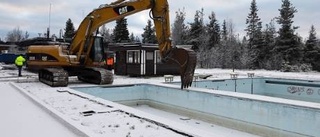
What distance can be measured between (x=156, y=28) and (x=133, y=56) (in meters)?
8.59

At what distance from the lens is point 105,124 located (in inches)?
246

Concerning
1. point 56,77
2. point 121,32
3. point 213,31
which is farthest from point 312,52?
point 56,77

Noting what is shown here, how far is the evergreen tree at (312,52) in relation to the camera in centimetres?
3241

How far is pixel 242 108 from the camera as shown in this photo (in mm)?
9570

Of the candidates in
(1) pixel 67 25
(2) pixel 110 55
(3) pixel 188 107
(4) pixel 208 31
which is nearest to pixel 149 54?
(2) pixel 110 55

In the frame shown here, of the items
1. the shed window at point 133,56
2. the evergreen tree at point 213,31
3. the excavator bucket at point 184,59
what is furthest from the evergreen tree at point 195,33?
the excavator bucket at point 184,59

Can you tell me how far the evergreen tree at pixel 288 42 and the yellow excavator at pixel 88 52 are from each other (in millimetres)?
23335

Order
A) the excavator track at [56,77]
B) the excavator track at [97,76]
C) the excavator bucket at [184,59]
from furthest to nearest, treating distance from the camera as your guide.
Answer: the excavator track at [97,76], the excavator track at [56,77], the excavator bucket at [184,59]

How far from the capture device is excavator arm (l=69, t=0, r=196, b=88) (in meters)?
11.2

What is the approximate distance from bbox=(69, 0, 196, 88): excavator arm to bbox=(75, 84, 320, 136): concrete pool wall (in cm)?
91

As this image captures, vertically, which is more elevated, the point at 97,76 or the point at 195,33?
the point at 195,33

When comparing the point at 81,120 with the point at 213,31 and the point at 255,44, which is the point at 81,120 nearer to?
the point at 255,44

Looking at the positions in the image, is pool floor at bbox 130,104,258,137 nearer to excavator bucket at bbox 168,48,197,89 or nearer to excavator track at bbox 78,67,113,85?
excavator bucket at bbox 168,48,197,89

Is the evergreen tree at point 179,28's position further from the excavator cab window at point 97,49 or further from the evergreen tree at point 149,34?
the excavator cab window at point 97,49
